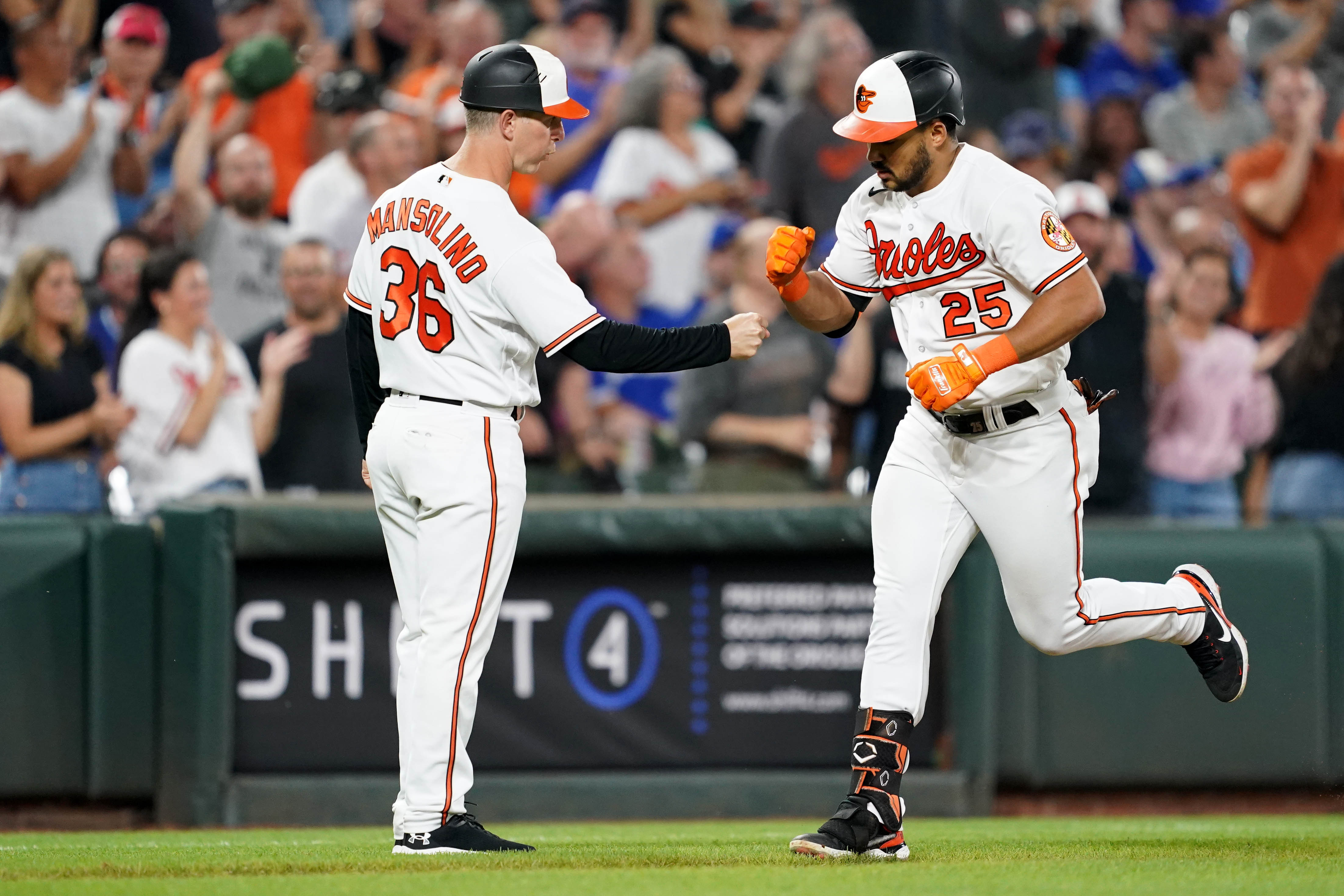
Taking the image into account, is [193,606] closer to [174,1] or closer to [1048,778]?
[1048,778]

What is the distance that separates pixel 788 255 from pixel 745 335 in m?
0.24

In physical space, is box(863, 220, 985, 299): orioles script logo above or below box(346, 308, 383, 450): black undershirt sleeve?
above

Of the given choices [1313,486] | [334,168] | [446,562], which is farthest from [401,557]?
[1313,486]

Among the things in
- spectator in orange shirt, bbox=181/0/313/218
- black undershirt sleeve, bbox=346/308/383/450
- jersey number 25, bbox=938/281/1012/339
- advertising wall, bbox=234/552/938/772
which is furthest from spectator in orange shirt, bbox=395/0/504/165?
jersey number 25, bbox=938/281/1012/339

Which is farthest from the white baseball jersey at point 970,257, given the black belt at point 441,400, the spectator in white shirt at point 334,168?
the spectator in white shirt at point 334,168

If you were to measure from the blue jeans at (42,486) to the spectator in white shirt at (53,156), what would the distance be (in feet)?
4.60

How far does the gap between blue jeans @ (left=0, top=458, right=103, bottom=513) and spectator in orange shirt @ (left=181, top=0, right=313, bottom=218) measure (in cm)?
208

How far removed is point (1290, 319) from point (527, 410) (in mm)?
4334

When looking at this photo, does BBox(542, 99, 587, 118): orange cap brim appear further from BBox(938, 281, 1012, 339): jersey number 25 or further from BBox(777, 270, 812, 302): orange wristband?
BBox(938, 281, 1012, 339): jersey number 25

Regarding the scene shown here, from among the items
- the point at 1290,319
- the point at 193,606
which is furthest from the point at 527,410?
the point at 1290,319

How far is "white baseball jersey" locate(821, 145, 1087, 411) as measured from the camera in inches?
158

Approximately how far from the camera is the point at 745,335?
161 inches

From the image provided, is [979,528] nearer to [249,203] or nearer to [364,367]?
[364,367]

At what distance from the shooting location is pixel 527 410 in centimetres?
762
